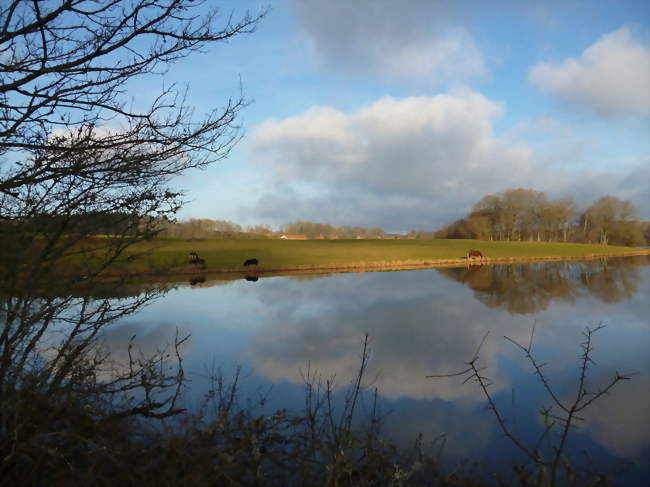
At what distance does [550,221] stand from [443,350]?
8193 cm

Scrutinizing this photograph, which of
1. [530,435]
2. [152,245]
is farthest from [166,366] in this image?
[530,435]

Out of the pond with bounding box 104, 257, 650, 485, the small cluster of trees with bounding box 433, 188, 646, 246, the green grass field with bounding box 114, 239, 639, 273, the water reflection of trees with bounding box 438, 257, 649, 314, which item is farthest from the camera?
the small cluster of trees with bounding box 433, 188, 646, 246

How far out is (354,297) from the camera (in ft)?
63.4

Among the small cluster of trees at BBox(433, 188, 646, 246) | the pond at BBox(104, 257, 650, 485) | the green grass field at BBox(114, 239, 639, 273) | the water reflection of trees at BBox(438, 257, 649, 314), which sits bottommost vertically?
the pond at BBox(104, 257, 650, 485)

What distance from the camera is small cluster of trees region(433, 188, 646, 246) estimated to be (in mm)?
79875

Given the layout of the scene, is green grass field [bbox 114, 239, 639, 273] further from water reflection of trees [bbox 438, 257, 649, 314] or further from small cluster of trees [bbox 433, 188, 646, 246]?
small cluster of trees [bbox 433, 188, 646, 246]

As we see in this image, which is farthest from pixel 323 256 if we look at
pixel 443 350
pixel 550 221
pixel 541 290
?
pixel 550 221

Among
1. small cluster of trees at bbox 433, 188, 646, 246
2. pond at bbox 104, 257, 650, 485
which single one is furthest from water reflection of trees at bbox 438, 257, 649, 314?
small cluster of trees at bbox 433, 188, 646, 246

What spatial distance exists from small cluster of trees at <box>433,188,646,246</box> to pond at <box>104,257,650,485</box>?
6398 cm

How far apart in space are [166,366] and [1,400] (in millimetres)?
5774

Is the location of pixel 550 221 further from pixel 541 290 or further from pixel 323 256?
pixel 541 290

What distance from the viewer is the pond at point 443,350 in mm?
5738

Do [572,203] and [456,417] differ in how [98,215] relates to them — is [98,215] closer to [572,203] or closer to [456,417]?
[456,417]

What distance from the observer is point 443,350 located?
33.6 ft
